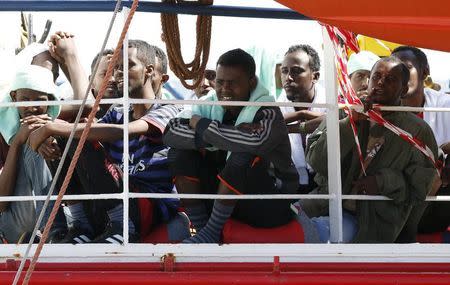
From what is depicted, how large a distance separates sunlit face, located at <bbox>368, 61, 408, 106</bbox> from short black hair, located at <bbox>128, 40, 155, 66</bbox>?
1146mm

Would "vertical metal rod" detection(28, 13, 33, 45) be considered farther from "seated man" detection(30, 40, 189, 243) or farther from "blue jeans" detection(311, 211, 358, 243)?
"blue jeans" detection(311, 211, 358, 243)

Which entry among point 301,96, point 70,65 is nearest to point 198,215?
point 70,65

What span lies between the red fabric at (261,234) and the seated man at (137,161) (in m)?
0.23

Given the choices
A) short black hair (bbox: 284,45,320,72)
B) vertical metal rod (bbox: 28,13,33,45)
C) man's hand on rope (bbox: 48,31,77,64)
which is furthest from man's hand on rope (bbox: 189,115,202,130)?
vertical metal rod (bbox: 28,13,33,45)

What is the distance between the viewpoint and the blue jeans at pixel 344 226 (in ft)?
15.9

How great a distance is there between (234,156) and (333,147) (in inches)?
18.0

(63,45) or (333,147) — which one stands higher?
(63,45)

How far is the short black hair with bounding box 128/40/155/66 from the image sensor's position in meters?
5.23

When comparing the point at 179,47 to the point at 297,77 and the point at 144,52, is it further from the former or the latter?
the point at 297,77

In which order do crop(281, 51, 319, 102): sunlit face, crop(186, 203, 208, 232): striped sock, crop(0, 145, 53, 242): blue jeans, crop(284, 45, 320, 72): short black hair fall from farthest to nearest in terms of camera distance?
crop(284, 45, 320, 72): short black hair → crop(281, 51, 319, 102): sunlit face → crop(0, 145, 53, 242): blue jeans → crop(186, 203, 208, 232): striped sock

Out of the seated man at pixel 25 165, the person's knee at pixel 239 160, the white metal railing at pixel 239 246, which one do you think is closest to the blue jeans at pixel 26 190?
the seated man at pixel 25 165

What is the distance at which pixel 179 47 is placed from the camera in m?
5.06

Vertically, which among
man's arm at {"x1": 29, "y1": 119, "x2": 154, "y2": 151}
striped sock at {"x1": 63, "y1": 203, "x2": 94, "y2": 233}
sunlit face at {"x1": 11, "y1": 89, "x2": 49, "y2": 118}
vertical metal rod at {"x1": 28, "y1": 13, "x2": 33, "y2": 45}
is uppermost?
vertical metal rod at {"x1": 28, "y1": 13, "x2": 33, "y2": 45}

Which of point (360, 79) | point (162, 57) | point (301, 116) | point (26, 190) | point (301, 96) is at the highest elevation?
point (162, 57)
